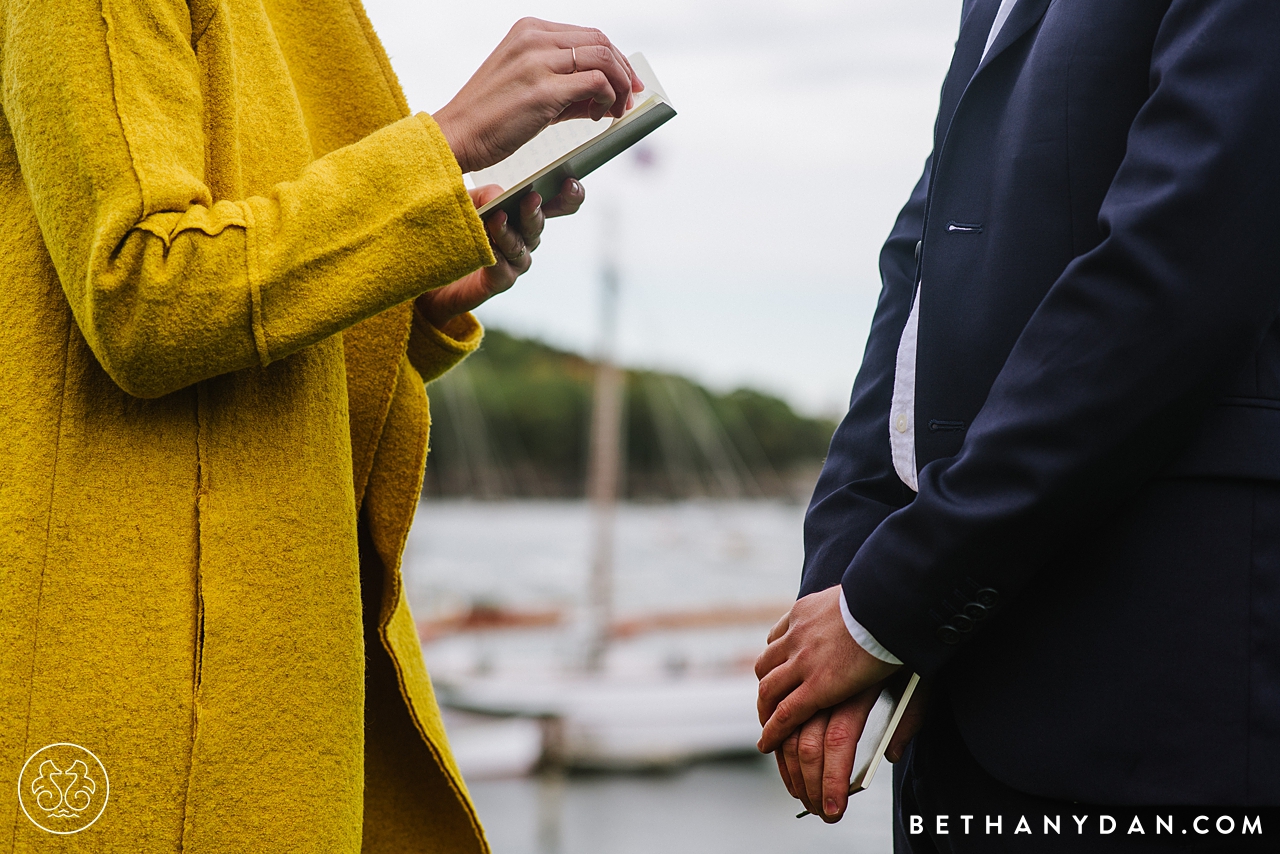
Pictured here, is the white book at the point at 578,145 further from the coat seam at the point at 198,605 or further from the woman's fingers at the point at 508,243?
the coat seam at the point at 198,605

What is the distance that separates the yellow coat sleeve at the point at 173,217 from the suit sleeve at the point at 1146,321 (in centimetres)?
49

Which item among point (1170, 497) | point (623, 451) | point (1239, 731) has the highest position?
point (1170, 497)

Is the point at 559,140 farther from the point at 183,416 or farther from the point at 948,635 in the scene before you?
the point at 948,635

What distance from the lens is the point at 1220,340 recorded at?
2.81 feet

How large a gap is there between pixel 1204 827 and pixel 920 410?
17.5 inches

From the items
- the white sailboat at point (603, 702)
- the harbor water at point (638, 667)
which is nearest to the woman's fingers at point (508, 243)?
the harbor water at point (638, 667)

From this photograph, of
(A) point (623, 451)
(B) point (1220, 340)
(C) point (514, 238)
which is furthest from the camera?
(A) point (623, 451)

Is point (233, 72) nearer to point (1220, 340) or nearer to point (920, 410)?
point (920, 410)

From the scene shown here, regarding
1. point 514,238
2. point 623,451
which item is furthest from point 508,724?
point 623,451

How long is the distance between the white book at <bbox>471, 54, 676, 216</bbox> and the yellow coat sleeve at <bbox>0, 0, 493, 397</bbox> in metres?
0.16

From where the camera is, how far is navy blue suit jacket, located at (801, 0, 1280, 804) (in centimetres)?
86

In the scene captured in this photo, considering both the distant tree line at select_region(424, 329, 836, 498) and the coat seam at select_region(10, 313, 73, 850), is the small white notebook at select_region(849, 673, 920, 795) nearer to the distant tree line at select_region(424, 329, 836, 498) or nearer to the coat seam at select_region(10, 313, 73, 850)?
the coat seam at select_region(10, 313, 73, 850)

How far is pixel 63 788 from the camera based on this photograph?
34.4 inches

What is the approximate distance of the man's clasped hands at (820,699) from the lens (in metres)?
0.98
